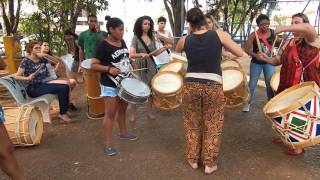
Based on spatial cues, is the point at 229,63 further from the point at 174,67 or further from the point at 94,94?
the point at 94,94

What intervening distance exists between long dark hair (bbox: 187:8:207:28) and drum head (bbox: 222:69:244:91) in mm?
1597

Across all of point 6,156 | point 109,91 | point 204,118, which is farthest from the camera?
point 109,91

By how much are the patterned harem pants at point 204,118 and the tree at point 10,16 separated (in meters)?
7.41

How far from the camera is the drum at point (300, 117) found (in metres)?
3.62

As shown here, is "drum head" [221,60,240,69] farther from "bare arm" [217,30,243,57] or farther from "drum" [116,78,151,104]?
"bare arm" [217,30,243,57]

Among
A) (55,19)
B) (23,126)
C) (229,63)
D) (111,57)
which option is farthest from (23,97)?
(55,19)

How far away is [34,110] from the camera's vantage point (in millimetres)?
4891

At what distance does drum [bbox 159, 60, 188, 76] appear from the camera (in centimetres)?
561

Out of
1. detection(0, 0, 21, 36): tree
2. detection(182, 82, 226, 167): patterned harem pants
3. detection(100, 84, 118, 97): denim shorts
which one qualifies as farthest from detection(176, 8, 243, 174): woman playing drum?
detection(0, 0, 21, 36): tree

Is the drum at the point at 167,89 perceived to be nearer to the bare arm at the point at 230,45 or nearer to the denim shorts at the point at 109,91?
the denim shorts at the point at 109,91

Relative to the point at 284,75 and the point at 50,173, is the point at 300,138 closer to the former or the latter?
the point at 284,75

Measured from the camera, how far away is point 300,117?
366cm

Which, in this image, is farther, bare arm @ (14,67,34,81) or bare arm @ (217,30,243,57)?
bare arm @ (14,67,34,81)

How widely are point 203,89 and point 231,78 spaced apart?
5.08ft
